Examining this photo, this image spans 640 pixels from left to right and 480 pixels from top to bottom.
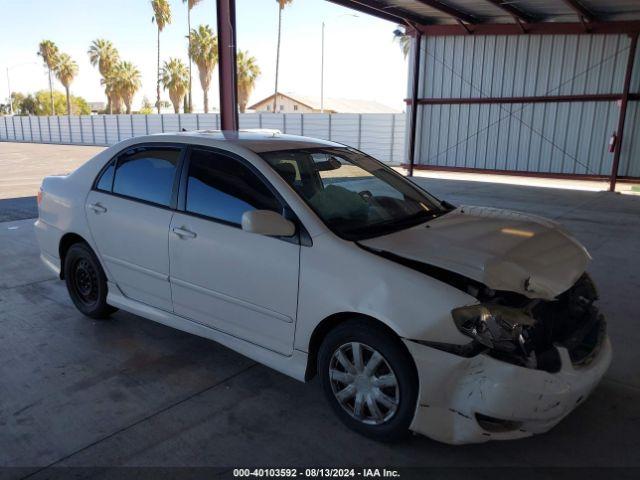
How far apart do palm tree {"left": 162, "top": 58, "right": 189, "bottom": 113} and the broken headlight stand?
57162 millimetres

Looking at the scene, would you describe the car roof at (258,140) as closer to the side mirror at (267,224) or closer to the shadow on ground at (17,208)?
the side mirror at (267,224)

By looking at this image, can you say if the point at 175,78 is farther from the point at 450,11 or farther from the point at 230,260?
the point at 230,260

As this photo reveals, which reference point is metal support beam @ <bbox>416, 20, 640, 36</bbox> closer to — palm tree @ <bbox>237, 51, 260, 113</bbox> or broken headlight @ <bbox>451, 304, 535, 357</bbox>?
broken headlight @ <bbox>451, 304, 535, 357</bbox>

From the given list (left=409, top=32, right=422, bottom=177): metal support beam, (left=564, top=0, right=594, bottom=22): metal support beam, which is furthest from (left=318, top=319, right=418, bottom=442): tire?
(left=409, top=32, right=422, bottom=177): metal support beam

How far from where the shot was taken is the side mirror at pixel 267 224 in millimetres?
2975

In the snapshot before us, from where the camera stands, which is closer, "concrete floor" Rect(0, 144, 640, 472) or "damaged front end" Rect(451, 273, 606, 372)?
"damaged front end" Rect(451, 273, 606, 372)

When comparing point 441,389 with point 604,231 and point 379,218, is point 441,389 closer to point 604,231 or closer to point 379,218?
point 379,218

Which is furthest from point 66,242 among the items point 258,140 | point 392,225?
point 392,225

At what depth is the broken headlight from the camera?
252 cm

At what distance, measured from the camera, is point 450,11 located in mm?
15102

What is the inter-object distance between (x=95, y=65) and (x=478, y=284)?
6692cm

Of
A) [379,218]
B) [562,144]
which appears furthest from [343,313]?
[562,144]

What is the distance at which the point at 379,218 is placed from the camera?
136 inches

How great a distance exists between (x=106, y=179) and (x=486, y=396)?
341 centimetres
